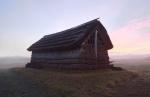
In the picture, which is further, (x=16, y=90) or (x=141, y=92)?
(x=16, y=90)

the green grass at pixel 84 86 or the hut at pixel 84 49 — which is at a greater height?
the hut at pixel 84 49

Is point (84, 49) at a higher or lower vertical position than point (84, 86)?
higher

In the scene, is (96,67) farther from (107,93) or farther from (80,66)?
(107,93)

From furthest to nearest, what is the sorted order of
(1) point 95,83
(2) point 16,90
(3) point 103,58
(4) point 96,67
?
(3) point 103,58 → (4) point 96,67 → (1) point 95,83 → (2) point 16,90

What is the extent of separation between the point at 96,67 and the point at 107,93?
36.4ft

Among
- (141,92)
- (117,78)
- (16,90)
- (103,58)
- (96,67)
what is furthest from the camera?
(103,58)

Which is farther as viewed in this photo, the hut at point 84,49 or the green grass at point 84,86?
the hut at point 84,49

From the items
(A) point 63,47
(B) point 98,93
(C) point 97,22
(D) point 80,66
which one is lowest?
(B) point 98,93

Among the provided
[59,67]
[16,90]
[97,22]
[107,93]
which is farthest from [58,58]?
[107,93]

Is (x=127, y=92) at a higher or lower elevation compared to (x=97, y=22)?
lower

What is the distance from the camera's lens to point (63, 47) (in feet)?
82.6

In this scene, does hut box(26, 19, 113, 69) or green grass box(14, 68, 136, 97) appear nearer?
green grass box(14, 68, 136, 97)

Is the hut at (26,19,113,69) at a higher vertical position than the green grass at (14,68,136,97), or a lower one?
higher

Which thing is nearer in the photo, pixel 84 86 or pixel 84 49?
pixel 84 86
